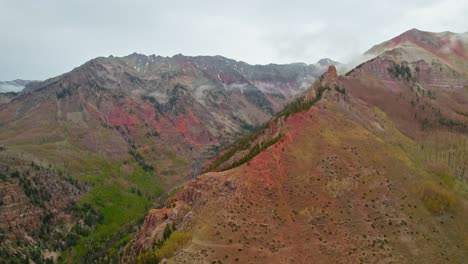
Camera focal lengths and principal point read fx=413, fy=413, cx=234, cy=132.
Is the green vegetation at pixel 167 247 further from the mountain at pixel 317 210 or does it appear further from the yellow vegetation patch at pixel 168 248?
the mountain at pixel 317 210

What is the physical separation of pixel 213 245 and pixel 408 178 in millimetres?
84715

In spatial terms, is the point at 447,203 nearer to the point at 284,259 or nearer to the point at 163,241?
the point at 284,259

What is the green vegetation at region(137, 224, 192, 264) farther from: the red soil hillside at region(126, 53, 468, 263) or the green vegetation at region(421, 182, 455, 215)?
the green vegetation at region(421, 182, 455, 215)

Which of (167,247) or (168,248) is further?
(167,247)

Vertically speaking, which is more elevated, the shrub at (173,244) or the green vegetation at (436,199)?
the green vegetation at (436,199)

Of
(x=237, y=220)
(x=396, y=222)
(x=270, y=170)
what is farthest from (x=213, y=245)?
(x=396, y=222)

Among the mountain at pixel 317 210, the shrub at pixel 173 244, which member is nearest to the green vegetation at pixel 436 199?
the mountain at pixel 317 210

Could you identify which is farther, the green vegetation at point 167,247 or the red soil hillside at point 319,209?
the red soil hillside at point 319,209

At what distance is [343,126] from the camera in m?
183

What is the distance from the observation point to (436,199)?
14975 cm

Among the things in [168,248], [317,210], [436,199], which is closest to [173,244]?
[168,248]

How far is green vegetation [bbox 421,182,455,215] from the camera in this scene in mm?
146875

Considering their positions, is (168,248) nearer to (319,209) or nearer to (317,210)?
(317,210)

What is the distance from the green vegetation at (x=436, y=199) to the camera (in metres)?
147
